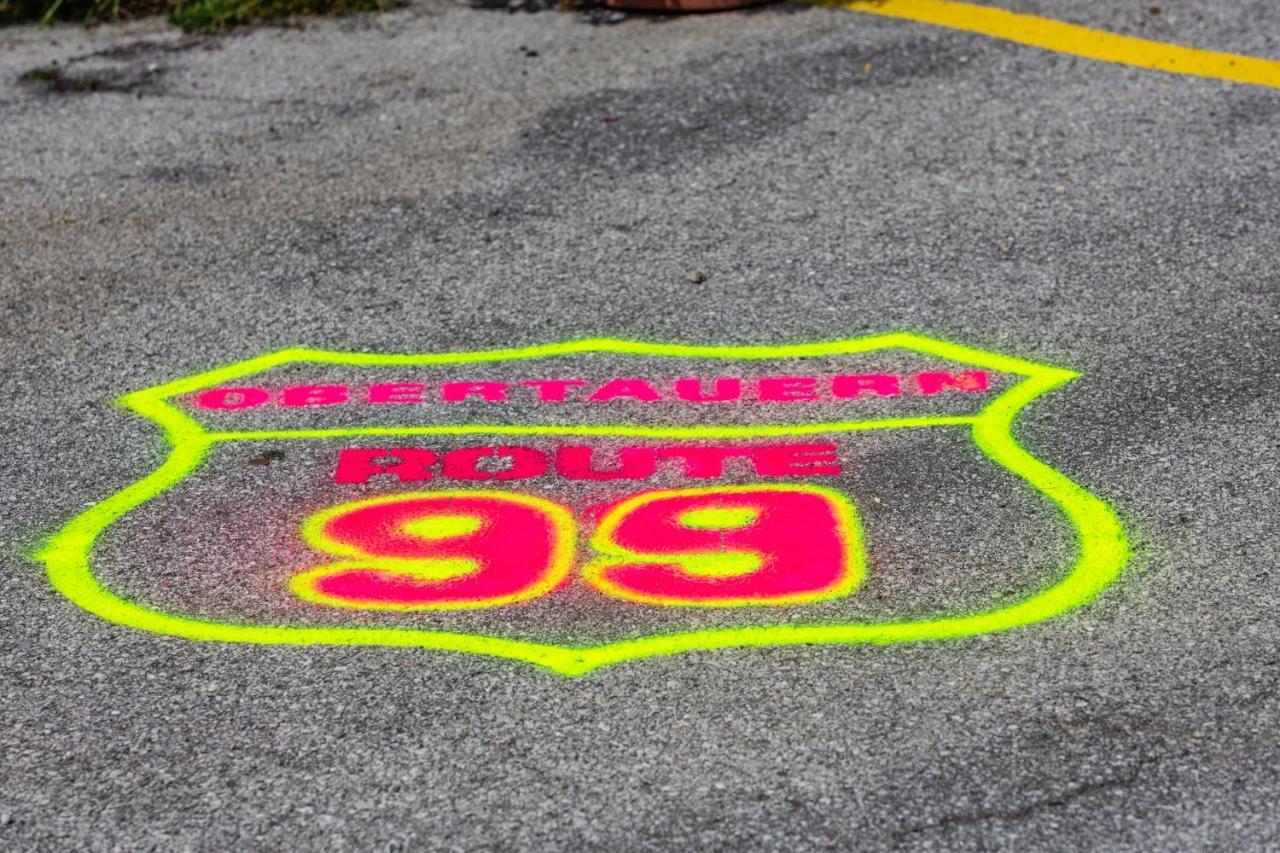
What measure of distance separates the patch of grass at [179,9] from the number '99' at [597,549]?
4.78 metres

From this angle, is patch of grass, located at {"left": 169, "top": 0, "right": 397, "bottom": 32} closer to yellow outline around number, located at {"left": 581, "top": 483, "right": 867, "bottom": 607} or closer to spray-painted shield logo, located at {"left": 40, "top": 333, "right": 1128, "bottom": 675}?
spray-painted shield logo, located at {"left": 40, "top": 333, "right": 1128, "bottom": 675}

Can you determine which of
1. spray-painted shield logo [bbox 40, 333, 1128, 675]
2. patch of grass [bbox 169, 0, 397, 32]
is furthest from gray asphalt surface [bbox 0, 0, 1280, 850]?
patch of grass [bbox 169, 0, 397, 32]

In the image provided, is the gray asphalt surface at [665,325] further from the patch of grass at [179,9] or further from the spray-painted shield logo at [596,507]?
the patch of grass at [179,9]

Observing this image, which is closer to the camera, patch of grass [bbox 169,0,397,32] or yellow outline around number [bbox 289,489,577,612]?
yellow outline around number [bbox 289,489,577,612]

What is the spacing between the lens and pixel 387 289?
6160mm

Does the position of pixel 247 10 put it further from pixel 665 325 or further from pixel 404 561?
pixel 404 561

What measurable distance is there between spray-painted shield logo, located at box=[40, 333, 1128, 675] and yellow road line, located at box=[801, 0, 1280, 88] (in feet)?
9.66

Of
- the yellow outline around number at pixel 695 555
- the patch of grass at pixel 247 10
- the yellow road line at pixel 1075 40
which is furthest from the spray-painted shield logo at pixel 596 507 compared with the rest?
the patch of grass at pixel 247 10

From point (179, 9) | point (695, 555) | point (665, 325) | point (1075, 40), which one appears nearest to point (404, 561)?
point (695, 555)

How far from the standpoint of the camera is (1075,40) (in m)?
7.98

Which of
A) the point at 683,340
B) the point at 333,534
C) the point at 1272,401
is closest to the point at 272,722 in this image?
the point at 333,534

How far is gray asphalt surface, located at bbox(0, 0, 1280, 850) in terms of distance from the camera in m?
3.74

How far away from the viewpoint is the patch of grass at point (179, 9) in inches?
345

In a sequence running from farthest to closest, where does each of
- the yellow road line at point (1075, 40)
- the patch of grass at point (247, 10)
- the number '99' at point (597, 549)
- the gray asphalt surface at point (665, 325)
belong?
the patch of grass at point (247, 10) → the yellow road line at point (1075, 40) → the number '99' at point (597, 549) → the gray asphalt surface at point (665, 325)
